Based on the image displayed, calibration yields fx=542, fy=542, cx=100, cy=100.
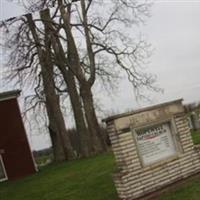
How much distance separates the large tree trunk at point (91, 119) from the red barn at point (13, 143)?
4.19 metres

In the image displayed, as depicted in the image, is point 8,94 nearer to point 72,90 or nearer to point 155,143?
point 72,90

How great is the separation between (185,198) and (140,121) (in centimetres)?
165

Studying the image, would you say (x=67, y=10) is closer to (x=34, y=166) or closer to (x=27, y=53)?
(x=27, y=53)

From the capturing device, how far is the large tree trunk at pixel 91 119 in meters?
29.0

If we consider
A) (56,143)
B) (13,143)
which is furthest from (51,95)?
(13,143)

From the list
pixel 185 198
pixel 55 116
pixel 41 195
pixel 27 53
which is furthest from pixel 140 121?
pixel 55 116

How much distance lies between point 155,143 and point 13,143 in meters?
17.0

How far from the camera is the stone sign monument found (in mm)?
9461

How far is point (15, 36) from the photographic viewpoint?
2595 centimetres

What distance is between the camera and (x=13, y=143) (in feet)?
85.8

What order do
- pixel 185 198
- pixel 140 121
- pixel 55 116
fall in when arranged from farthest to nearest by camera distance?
1. pixel 55 116
2. pixel 140 121
3. pixel 185 198

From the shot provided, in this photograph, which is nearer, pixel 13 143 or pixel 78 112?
pixel 13 143

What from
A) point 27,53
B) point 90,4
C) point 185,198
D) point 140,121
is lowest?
point 185,198

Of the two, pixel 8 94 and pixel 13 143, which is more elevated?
pixel 8 94
